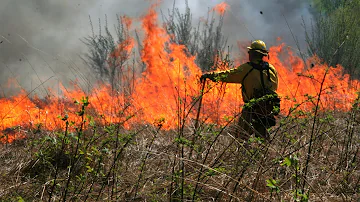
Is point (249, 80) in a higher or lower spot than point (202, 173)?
higher

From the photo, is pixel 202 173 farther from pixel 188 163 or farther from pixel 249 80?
pixel 249 80

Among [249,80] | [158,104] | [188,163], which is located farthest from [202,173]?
[158,104]

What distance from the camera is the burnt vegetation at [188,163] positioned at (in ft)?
6.63

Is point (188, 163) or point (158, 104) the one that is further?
point (158, 104)

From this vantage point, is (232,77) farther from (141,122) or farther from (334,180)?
(334,180)

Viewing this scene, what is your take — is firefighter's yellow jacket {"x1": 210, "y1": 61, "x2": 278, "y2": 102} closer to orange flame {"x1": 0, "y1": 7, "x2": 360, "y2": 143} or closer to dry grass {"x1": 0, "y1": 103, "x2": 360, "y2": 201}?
orange flame {"x1": 0, "y1": 7, "x2": 360, "y2": 143}

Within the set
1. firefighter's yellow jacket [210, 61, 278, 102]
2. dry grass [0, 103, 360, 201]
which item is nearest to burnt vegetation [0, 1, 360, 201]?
dry grass [0, 103, 360, 201]

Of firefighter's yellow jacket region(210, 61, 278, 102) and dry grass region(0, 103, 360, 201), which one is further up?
firefighter's yellow jacket region(210, 61, 278, 102)

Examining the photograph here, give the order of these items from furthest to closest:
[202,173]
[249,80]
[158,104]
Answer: [158,104], [249,80], [202,173]

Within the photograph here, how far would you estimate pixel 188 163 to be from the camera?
2201mm

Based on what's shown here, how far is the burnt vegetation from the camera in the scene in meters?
2.02

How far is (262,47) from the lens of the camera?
4363 millimetres

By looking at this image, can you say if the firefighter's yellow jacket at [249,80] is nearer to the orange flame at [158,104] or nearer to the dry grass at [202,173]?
the orange flame at [158,104]

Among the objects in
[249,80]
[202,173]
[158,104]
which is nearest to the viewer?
[202,173]
